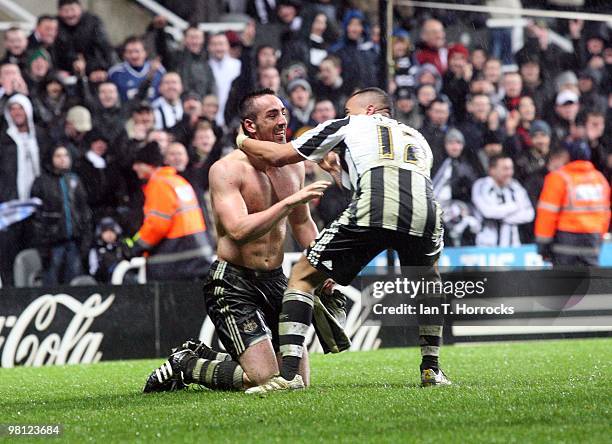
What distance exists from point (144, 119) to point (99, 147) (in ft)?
2.00

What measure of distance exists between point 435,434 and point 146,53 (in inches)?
352

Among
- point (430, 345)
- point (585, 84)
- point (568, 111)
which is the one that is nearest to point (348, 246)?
point (430, 345)

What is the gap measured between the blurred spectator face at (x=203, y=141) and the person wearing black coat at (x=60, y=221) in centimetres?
134

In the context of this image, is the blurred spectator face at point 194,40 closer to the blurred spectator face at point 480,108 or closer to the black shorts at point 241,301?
the blurred spectator face at point 480,108

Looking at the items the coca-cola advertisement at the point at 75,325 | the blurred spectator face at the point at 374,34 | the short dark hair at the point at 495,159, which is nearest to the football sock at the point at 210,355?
the coca-cola advertisement at the point at 75,325

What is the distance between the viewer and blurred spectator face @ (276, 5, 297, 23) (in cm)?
1348

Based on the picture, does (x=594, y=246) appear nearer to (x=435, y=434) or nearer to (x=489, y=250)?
(x=489, y=250)

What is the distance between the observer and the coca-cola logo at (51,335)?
32.2 feet

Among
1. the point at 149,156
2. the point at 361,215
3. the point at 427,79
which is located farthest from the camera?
the point at 427,79

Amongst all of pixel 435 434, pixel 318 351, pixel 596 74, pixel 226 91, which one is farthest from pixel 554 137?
pixel 435 434

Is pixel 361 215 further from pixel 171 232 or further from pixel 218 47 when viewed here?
pixel 218 47

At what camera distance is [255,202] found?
22.3 ft

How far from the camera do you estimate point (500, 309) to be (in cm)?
1127

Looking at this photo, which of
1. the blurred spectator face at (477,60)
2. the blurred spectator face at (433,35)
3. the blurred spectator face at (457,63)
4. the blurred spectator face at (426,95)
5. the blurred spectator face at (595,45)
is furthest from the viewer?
the blurred spectator face at (595,45)
